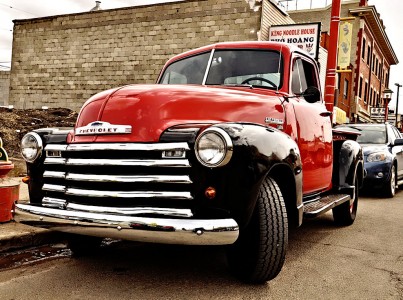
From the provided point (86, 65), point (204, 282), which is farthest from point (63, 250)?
point (86, 65)

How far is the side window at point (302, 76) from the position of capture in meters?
4.27

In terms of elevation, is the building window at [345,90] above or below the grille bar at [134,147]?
above

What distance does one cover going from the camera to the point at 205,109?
3.16 m

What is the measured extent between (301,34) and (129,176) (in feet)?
45.3

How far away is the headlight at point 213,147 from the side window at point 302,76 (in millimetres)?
1764

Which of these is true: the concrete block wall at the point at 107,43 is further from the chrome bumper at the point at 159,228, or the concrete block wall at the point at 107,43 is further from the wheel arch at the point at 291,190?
the chrome bumper at the point at 159,228

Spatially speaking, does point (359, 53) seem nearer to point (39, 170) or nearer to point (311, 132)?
point (311, 132)

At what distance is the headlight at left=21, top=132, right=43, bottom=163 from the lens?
131 inches

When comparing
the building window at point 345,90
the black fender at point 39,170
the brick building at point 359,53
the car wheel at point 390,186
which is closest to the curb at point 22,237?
the black fender at point 39,170

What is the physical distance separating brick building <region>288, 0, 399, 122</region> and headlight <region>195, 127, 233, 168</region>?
23459 mm

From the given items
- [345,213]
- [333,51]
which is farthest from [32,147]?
[333,51]

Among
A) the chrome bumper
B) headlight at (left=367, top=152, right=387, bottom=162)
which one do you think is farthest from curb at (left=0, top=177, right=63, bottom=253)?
headlight at (left=367, top=152, right=387, bottom=162)

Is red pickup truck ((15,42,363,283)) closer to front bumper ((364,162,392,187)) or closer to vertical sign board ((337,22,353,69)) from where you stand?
front bumper ((364,162,392,187))

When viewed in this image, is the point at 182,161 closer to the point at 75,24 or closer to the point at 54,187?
the point at 54,187
